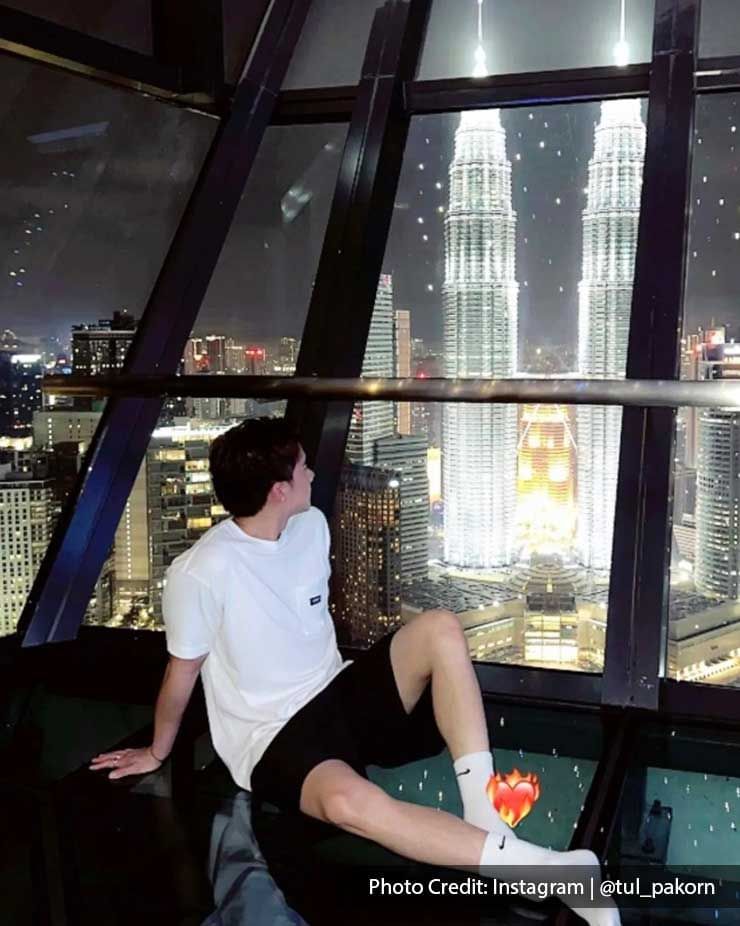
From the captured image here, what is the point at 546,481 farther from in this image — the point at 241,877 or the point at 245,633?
the point at 241,877

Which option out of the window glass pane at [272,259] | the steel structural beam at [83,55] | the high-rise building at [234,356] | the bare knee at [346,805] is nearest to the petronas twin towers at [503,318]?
the window glass pane at [272,259]

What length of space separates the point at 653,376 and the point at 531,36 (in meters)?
1.36

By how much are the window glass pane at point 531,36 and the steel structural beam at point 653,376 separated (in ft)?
0.62

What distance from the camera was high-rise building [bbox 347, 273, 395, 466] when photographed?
2871 millimetres

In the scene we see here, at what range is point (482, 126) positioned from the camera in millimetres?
3053

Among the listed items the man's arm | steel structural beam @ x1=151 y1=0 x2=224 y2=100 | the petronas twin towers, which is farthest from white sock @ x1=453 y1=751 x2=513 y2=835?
steel structural beam @ x1=151 y1=0 x2=224 y2=100

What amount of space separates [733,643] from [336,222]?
1.73 m

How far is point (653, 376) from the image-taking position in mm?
2469

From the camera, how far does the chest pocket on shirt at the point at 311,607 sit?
1.88 metres

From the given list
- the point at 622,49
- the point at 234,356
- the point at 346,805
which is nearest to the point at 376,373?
the point at 234,356

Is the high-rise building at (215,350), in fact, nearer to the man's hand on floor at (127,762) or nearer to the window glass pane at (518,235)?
the window glass pane at (518,235)

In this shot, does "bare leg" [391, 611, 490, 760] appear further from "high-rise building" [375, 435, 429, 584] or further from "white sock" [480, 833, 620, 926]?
"high-rise building" [375, 435, 429, 584]

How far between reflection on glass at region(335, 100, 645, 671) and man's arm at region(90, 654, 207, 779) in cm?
92

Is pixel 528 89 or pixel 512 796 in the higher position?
pixel 528 89
